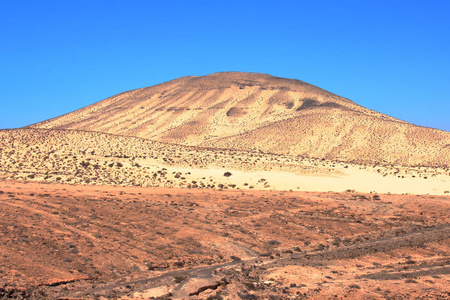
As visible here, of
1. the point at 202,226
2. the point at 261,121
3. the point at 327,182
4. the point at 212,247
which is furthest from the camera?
the point at 261,121

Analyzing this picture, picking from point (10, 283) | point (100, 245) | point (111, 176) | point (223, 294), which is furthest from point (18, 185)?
point (223, 294)

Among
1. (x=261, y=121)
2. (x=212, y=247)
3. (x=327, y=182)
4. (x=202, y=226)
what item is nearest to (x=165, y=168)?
(x=327, y=182)

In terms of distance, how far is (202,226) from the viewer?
19.3 metres

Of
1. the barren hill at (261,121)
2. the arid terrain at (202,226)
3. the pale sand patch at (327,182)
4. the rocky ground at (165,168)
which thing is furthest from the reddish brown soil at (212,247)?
the barren hill at (261,121)

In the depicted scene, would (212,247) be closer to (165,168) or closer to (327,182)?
(165,168)

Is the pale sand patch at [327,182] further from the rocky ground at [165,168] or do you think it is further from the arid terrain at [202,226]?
the arid terrain at [202,226]

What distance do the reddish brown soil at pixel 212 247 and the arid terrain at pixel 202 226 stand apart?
5 cm

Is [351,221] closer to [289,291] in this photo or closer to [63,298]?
[289,291]

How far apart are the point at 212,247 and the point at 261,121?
289ft

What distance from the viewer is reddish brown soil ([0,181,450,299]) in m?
12.6

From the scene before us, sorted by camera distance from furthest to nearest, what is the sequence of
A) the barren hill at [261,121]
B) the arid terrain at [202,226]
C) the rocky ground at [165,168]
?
1. the barren hill at [261,121]
2. the rocky ground at [165,168]
3. the arid terrain at [202,226]

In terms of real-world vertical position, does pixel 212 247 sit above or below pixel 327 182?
below

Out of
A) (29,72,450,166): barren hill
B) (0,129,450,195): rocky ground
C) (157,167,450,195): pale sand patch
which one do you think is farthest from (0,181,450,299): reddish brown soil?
(29,72,450,166): barren hill

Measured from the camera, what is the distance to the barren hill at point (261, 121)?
80.2 metres
